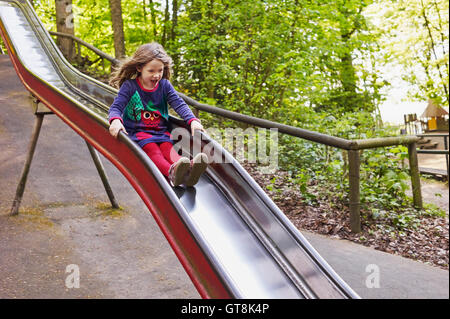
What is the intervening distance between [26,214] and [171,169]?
9.84ft

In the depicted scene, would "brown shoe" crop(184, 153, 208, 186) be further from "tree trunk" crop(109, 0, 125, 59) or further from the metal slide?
"tree trunk" crop(109, 0, 125, 59)

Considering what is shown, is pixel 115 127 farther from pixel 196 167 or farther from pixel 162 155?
pixel 196 167

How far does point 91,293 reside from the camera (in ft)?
12.4

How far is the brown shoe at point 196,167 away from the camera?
311cm

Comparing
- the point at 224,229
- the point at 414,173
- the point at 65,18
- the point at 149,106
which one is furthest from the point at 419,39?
the point at 224,229

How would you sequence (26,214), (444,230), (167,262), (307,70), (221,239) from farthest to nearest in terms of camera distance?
(307,70) < (26,214) < (444,230) < (167,262) < (221,239)

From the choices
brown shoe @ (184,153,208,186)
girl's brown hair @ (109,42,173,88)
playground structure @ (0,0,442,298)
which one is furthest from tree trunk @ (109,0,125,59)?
brown shoe @ (184,153,208,186)

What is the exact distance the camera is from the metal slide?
8.15 ft

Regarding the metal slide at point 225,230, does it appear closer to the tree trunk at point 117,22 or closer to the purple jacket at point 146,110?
the purple jacket at point 146,110

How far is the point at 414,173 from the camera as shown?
534 cm

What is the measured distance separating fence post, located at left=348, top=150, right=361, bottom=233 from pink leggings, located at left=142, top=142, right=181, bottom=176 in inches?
84.6

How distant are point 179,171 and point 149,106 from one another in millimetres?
889
